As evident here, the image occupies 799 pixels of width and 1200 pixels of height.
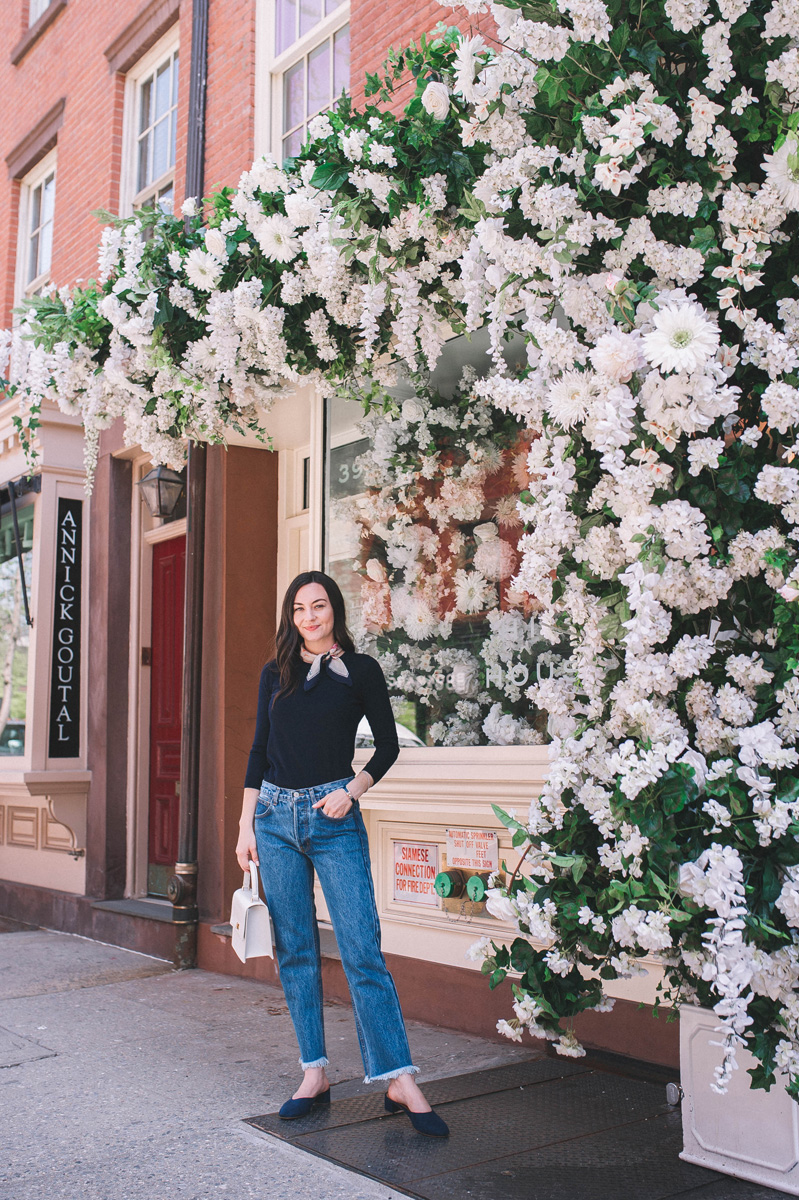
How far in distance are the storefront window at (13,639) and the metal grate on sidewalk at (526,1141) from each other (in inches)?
218

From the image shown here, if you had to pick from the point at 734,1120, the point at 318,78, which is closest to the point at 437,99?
the point at 734,1120

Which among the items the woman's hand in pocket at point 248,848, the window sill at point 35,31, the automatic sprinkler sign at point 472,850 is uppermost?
the window sill at point 35,31

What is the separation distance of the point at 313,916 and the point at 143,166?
7.37m

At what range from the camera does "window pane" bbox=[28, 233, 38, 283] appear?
10719 mm

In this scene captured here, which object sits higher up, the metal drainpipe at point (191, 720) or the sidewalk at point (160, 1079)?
the metal drainpipe at point (191, 720)

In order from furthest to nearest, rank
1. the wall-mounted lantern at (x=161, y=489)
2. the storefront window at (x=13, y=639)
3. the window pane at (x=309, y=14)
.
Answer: the storefront window at (x=13, y=639)
the wall-mounted lantern at (x=161, y=489)
the window pane at (x=309, y=14)

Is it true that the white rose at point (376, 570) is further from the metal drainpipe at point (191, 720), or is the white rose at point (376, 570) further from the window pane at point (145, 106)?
the window pane at point (145, 106)

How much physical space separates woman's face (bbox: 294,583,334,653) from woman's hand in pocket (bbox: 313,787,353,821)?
0.56 meters

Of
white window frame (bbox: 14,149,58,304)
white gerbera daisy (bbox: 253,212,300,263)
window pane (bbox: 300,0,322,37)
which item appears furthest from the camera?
white window frame (bbox: 14,149,58,304)

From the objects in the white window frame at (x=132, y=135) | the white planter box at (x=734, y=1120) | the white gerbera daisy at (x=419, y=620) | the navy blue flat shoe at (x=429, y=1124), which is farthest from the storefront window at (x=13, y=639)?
the white planter box at (x=734, y=1120)

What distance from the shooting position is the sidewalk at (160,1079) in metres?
3.03

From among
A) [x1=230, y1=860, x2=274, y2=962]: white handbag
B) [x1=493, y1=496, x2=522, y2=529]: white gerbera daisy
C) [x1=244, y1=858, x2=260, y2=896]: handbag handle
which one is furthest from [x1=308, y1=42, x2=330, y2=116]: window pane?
[x1=230, y1=860, x2=274, y2=962]: white handbag

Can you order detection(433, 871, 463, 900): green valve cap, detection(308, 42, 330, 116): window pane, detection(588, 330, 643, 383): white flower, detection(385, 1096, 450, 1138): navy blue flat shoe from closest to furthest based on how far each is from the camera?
detection(588, 330, 643, 383): white flower, detection(385, 1096, 450, 1138): navy blue flat shoe, detection(433, 871, 463, 900): green valve cap, detection(308, 42, 330, 116): window pane

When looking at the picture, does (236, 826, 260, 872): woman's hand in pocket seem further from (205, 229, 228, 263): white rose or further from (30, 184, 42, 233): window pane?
(30, 184, 42, 233): window pane
